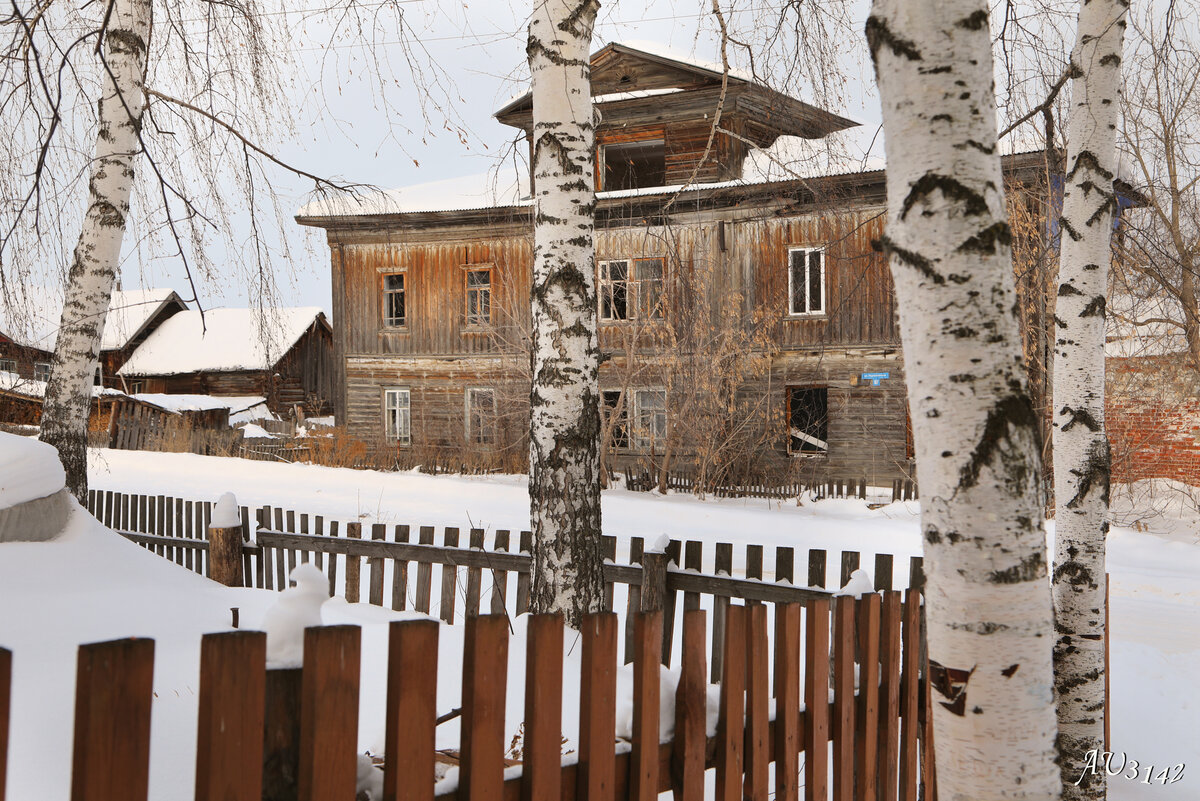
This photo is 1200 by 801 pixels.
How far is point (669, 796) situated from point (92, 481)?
1590cm

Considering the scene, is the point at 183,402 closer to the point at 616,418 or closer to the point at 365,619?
the point at 616,418

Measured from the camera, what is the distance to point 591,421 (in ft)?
14.6

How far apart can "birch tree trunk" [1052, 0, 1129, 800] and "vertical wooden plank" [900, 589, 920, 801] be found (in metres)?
0.77

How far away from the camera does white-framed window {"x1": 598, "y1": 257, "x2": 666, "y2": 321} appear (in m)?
18.5

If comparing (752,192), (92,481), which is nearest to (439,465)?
(92,481)

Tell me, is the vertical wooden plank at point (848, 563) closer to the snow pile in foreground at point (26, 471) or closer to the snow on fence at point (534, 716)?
the snow on fence at point (534, 716)

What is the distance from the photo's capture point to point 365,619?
17.0 ft

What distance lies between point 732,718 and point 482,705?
2.80 ft

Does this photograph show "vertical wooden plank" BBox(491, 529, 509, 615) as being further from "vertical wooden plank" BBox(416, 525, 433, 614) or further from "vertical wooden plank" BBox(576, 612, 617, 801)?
"vertical wooden plank" BBox(576, 612, 617, 801)

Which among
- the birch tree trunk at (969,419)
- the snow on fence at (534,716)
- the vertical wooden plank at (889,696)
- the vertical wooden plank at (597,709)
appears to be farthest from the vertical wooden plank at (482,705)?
the vertical wooden plank at (889,696)

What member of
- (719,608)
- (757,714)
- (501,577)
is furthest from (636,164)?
(757,714)

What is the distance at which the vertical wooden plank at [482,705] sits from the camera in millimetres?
1785

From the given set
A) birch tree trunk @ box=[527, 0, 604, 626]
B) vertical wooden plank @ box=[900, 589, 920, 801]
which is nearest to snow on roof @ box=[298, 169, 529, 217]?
birch tree trunk @ box=[527, 0, 604, 626]

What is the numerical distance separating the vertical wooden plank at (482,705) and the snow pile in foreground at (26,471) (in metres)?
3.25
